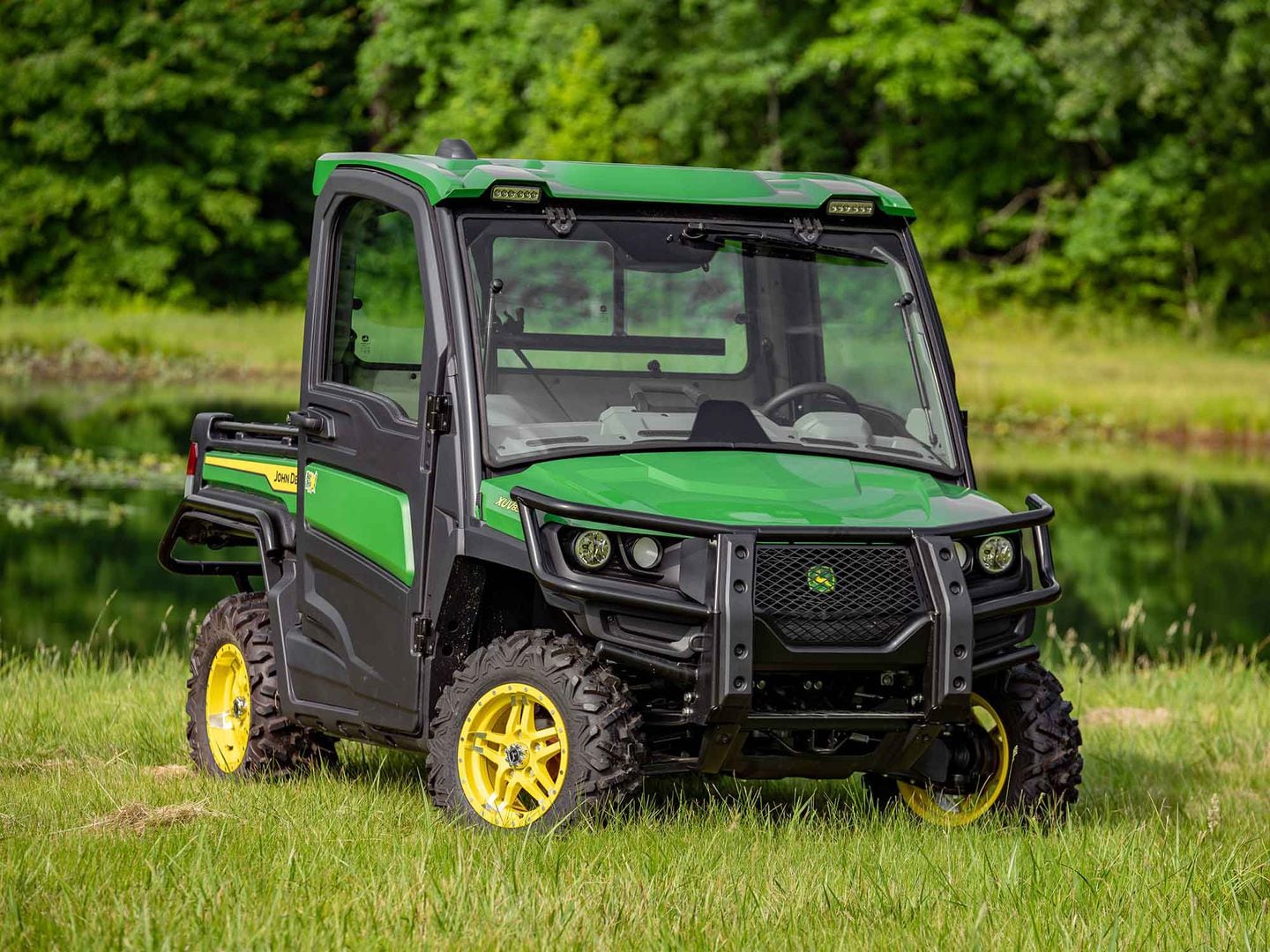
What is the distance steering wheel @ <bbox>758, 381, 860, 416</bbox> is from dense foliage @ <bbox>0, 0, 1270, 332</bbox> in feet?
92.9

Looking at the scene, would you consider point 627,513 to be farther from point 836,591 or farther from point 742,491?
point 836,591

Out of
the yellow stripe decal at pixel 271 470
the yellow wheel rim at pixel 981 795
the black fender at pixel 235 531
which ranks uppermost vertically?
the yellow stripe decal at pixel 271 470

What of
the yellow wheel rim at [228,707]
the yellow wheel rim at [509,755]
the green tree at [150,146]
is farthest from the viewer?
the green tree at [150,146]

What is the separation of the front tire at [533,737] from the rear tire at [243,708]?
4.19 feet

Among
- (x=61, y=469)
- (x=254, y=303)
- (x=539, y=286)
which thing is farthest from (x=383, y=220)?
(x=254, y=303)

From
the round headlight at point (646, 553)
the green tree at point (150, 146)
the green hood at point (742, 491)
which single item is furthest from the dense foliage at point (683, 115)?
the round headlight at point (646, 553)

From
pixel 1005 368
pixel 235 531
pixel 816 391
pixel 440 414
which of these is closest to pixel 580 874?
pixel 440 414

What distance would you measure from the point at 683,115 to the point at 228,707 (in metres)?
36.7

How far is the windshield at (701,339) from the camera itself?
6.47 meters

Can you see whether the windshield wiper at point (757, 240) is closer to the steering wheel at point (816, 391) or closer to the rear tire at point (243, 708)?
the steering wheel at point (816, 391)

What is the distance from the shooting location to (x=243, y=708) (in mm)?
7559

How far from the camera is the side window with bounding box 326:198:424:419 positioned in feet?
22.1

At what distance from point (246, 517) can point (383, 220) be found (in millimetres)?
1270

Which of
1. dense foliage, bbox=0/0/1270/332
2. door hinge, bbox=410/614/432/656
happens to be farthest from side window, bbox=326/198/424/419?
dense foliage, bbox=0/0/1270/332
